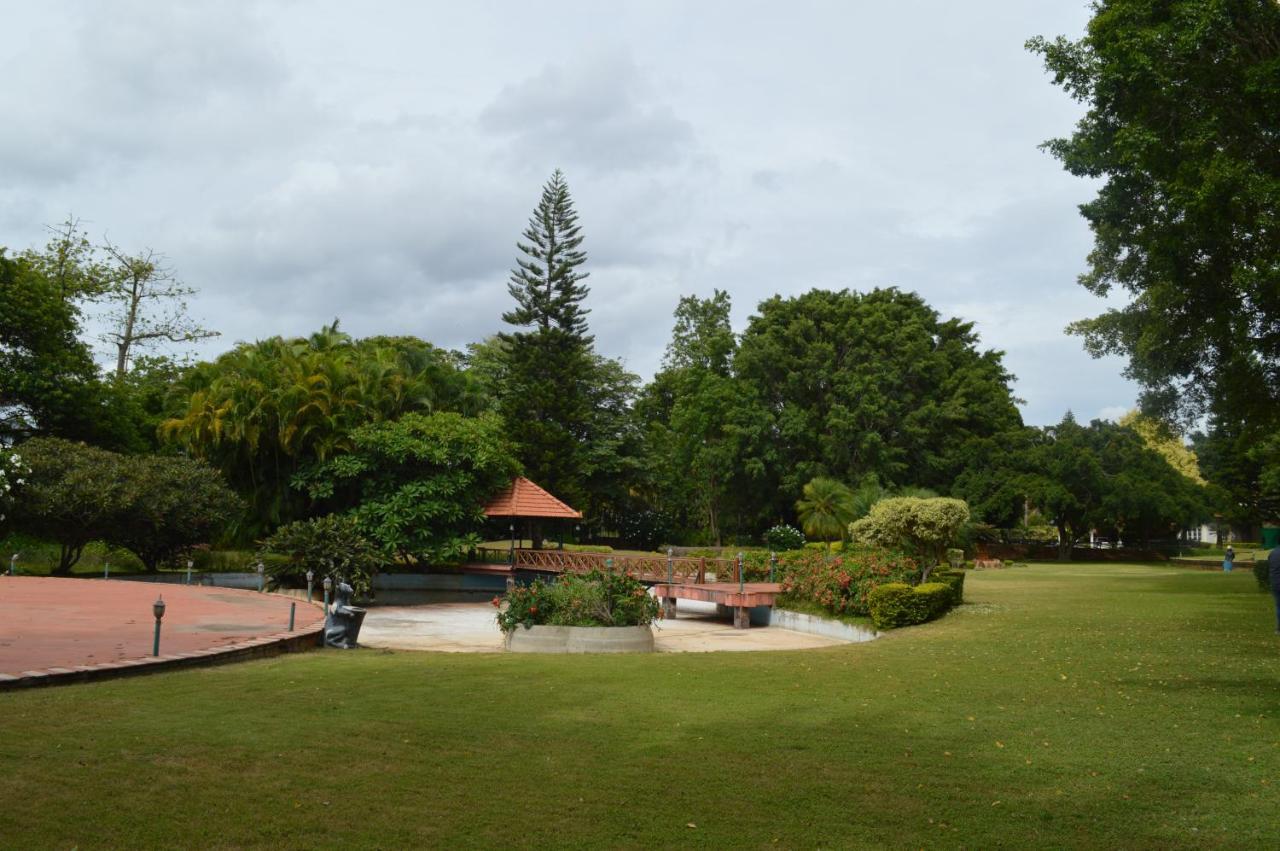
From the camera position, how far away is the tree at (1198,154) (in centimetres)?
1414

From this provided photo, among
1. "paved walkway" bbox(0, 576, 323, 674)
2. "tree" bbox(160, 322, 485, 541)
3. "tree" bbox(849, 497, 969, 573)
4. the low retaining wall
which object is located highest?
"tree" bbox(160, 322, 485, 541)

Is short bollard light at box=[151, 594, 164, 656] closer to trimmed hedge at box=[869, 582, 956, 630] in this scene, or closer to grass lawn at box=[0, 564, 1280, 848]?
grass lawn at box=[0, 564, 1280, 848]

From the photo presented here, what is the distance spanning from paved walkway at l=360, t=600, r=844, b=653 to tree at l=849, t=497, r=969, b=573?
11.1ft

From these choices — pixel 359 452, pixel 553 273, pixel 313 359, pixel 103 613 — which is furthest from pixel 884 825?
pixel 553 273

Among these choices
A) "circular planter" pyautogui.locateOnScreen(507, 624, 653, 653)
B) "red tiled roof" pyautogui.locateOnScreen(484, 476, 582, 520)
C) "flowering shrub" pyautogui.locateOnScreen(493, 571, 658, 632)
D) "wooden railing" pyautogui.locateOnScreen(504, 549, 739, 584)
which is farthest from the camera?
"red tiled roof" pyautogui.locateOnScreen(484, 476, 582, 520)

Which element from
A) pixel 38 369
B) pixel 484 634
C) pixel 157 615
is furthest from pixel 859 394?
pixel 157 615

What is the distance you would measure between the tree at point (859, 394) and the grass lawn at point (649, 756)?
3331 cm

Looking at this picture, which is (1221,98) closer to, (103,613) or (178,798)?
(178,798)

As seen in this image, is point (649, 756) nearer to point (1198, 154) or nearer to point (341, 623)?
point (341, 623)

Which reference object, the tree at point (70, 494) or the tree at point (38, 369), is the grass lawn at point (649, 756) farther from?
the tree at point (38, 369)

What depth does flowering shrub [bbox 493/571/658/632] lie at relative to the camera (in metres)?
15.0

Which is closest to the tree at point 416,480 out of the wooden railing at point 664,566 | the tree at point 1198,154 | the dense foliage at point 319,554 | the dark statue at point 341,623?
the wooden railing at point 664,566

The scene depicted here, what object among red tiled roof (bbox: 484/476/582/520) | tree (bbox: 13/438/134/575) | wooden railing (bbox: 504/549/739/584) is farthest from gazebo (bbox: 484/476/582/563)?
tree (bbox: 13/438/134/575)

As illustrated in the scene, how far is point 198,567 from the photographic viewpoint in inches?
1141
